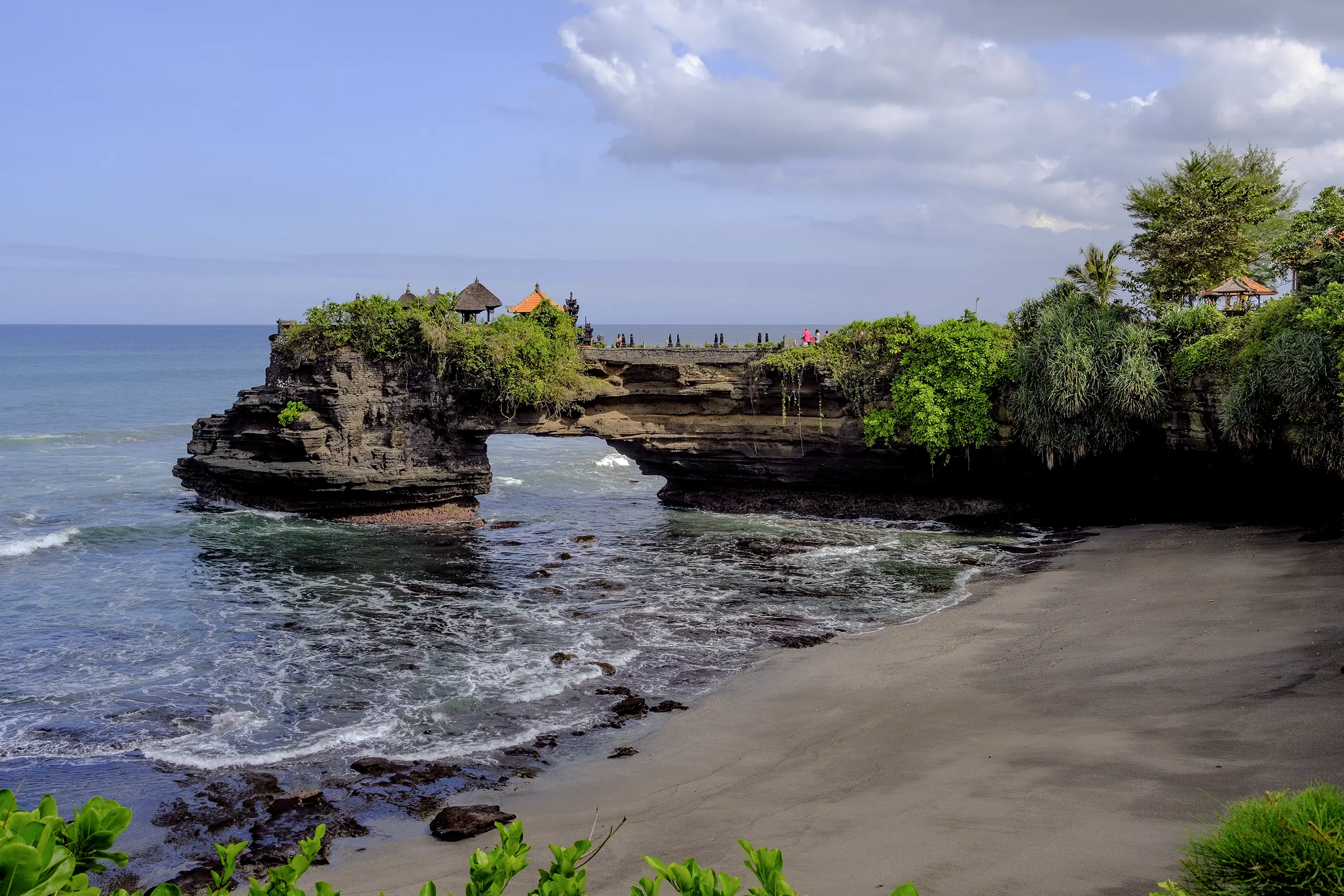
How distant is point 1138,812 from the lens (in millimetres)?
9812

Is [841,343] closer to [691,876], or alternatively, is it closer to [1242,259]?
[1242,259]

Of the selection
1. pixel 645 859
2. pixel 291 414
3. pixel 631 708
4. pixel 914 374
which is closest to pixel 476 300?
pixel 291 414

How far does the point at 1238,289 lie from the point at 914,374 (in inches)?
336

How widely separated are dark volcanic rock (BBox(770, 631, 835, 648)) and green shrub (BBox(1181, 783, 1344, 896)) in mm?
12494

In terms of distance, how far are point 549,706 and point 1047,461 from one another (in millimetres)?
16237

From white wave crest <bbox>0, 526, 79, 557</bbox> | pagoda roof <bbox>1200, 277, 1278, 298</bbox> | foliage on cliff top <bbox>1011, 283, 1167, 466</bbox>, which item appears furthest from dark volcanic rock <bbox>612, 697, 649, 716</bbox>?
pagoda roof <bbox>1200, 277, 1278, 298</bbox>

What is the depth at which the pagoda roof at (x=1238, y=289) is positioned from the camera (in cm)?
2533

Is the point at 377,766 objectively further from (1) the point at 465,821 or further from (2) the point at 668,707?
(2) the point at 668,707

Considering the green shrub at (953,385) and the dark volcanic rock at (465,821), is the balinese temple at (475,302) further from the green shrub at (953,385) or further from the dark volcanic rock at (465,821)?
the dark volcanic rock at (465,821)

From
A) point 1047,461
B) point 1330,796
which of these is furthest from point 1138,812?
point 1047,461

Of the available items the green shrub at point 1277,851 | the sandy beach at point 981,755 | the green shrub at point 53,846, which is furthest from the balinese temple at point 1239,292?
the green shrub at point 53,846

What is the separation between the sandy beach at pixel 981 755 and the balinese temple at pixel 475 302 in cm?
1803

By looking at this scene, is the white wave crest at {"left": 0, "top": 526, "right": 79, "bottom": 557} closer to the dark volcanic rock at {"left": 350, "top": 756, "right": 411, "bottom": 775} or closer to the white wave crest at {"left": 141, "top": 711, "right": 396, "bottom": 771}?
the white wave crest at {"left": 141, "top": 711, "right": 396, "bottom": 771}

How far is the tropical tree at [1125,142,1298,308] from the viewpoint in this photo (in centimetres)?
2750
